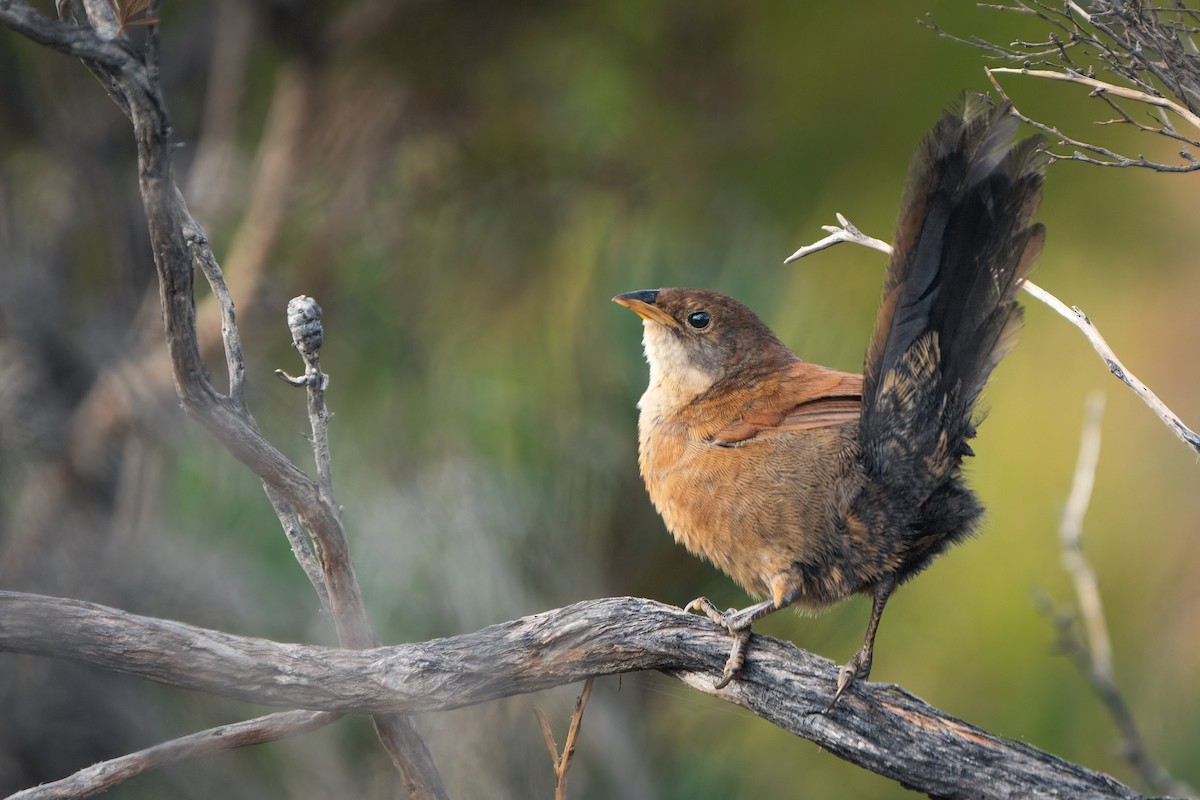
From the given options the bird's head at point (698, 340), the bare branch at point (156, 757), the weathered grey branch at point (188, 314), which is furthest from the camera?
the bird's head at point (698, 340)

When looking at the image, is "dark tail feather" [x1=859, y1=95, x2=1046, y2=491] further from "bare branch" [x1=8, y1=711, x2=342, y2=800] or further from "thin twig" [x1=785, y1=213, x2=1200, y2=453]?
"bare branch" [x1=8, y1=711, x2=342, y2=800]

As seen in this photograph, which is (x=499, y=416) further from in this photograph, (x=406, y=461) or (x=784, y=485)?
(x=784, y=485)

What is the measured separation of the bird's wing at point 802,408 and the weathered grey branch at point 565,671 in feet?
1.86

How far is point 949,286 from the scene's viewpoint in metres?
2.31

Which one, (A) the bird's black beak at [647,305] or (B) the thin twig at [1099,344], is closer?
(B) the thin twig at [1099,344]

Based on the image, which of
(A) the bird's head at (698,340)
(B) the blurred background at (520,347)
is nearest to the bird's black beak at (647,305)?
(A) the bird's head at (698,340)

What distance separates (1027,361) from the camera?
216 inches

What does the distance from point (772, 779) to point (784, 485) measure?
6.01 feet

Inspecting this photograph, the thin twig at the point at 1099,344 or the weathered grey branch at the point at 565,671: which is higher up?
the thin twig at the point at 1099,344

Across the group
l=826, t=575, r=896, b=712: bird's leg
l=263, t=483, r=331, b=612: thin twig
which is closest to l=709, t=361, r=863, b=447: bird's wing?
l=826, t=575, r=896, b=712: bird's leg

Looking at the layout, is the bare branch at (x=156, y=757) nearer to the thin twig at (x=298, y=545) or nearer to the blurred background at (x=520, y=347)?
the thin twig at (x=298, y=545)

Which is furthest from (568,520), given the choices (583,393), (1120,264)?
(1120,264)

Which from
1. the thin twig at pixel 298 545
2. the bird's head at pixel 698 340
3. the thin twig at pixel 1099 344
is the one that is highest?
the bird's head at pixel 698 340

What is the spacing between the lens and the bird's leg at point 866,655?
7.28 feet
